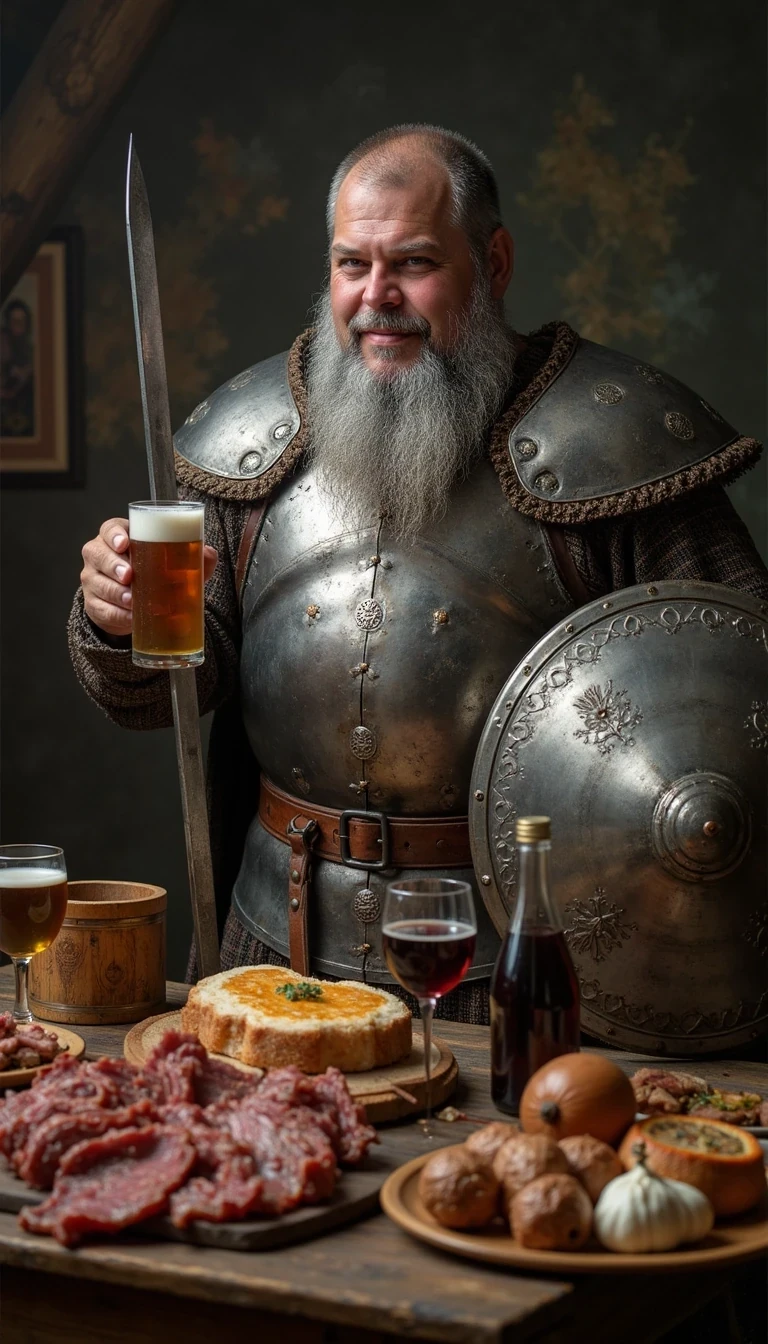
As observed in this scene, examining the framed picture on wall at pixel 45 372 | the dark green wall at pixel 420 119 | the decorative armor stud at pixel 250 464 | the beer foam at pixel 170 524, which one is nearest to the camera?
the beer foam at pixel 170 524

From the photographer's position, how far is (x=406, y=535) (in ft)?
7.98

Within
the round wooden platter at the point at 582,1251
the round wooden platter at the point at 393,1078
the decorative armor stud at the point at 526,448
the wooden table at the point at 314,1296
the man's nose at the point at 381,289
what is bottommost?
the wooden table at the point at 314,1296

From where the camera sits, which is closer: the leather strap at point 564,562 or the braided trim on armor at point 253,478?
the leather strap at point 564,562

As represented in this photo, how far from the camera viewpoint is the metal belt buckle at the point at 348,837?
2.42 meters

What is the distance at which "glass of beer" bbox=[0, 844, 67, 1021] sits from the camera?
5.82 feet

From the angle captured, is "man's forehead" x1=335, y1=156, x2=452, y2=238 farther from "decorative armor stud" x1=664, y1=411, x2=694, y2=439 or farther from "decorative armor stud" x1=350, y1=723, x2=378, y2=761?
"decorative armor stud" x1=350, y1=723, x2=378, y2=761

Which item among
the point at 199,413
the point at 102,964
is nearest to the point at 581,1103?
the point at 102,964

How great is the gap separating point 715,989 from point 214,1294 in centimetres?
92

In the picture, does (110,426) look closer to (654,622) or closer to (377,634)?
(377,634)

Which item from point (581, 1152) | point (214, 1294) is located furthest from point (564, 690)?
point (214, 1294)

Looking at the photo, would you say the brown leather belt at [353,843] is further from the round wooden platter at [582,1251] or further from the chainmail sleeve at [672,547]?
the round wooden platter at [582,1251]

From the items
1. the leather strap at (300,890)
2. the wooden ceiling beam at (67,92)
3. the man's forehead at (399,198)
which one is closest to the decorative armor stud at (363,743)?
the leather strap at (300,890)

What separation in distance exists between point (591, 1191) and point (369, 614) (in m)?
1.20

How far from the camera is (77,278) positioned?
425 centimetres
